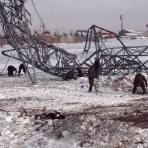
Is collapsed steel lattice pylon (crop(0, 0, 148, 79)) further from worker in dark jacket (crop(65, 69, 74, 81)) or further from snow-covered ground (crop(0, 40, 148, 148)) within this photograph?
snow-covered ground (crop(0, 40, 148, 148))

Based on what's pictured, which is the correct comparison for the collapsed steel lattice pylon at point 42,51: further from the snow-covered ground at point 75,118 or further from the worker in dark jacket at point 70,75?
the snow-covered ground at point 75,118

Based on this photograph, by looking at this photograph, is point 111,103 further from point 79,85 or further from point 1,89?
point 1,89

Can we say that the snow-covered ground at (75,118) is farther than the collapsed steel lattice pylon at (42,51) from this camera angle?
No

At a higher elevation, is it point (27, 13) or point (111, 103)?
point (27, 13)

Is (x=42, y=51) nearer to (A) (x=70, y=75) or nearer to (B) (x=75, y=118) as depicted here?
(A) (x=70, y=75)

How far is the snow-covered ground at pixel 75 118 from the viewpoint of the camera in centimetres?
696

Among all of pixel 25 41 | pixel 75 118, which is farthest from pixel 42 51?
pixel 75 118

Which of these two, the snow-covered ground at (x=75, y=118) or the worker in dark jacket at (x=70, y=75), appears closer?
the snow-covered ground at (x=75, y=118)

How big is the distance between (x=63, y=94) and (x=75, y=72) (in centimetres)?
598

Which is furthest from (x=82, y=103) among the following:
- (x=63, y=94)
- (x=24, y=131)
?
(x=24, y=131)

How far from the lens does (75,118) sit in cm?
809

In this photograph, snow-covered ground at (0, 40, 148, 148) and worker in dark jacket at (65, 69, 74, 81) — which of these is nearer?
snow-covered ground at (0, 40, 148, 148)

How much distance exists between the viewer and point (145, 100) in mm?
12008

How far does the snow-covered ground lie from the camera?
22.8 ft
